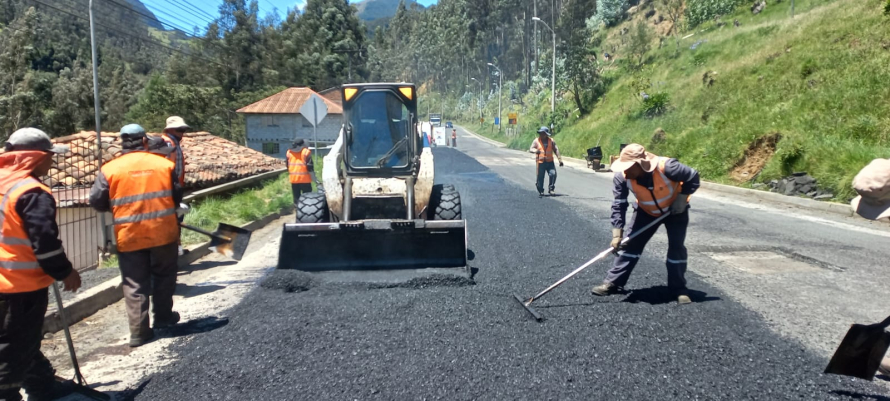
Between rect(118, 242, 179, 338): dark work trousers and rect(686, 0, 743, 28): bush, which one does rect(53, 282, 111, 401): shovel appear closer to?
rect(118, 242, 179, 338): dark work trousers

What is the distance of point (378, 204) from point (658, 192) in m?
3.40

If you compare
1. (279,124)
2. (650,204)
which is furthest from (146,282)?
(279,124)

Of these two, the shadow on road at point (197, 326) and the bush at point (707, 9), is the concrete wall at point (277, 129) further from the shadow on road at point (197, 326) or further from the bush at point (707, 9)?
the shadow on road at point (197, 326)

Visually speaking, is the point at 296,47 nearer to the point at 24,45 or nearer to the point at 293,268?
the point at 24,45

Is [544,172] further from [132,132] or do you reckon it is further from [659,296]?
[132,132]

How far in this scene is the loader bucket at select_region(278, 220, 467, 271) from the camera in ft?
23.6

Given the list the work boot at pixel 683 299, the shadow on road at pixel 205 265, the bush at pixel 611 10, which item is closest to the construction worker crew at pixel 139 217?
the shadow on road at pixel 205 265

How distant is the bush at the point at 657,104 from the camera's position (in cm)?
3006

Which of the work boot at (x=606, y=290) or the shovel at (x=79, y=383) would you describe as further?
the work boot at (x=606, y=290)

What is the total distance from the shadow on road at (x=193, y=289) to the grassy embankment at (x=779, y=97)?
12118 millimetres

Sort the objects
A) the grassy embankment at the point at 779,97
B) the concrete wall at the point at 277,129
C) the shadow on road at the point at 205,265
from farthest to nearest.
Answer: the concrete wall at the point at 277,129
the grassy embankment at the point at 779,97
the shadow on road at the point at 205,265

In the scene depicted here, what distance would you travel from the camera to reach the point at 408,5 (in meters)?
129

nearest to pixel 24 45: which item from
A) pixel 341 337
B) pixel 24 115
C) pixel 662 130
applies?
pixel 24 115

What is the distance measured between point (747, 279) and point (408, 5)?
5051 inches
